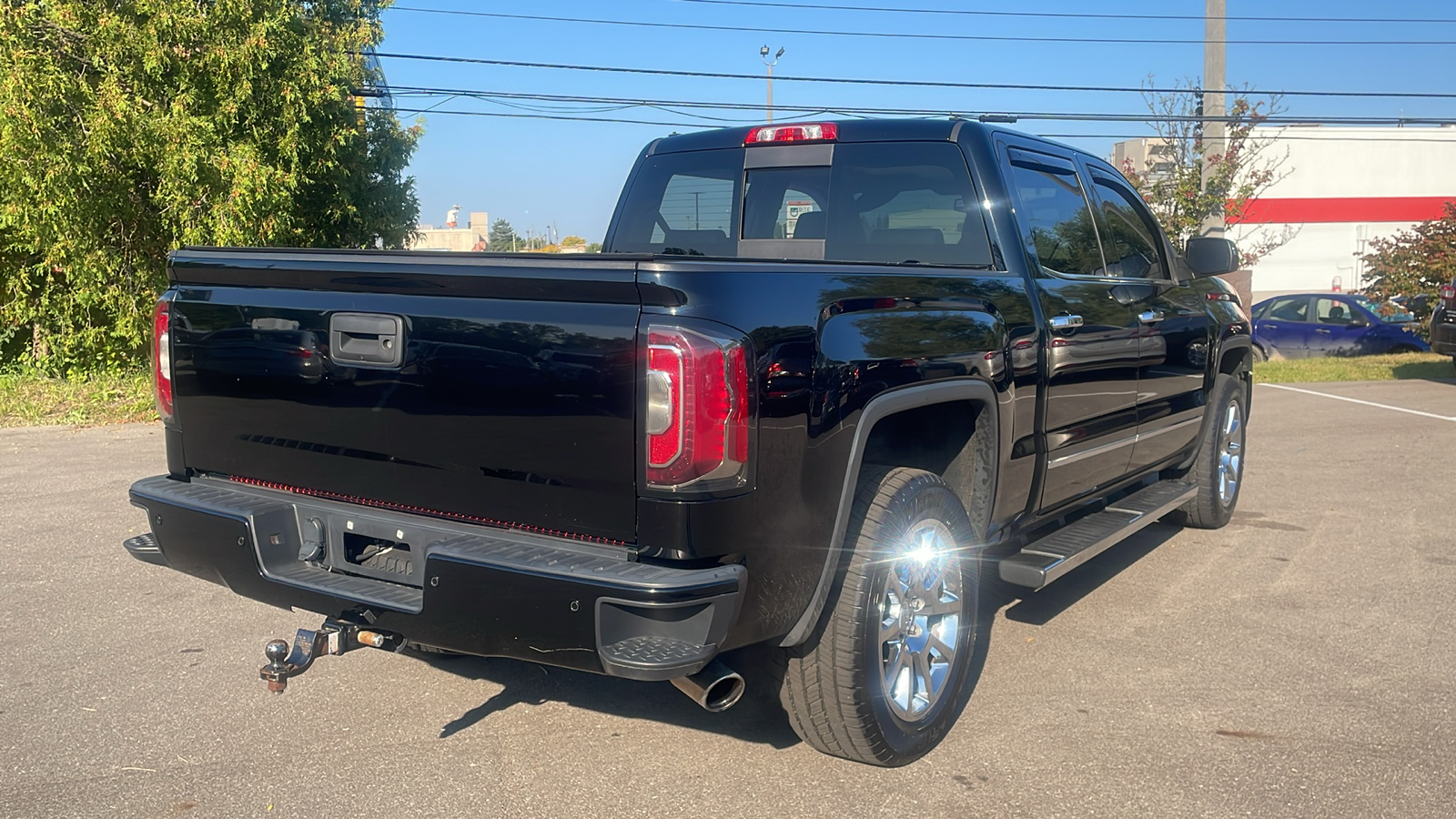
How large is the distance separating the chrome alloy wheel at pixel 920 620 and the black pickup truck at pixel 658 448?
13mm

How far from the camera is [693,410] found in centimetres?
272

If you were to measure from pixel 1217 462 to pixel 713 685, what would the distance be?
4544 mm

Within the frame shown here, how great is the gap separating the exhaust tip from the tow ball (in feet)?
2.73

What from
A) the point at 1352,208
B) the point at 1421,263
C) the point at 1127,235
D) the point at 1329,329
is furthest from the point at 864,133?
the point at 1352,208

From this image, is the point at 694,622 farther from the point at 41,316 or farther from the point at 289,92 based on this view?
the point at 41,316

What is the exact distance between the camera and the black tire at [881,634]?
3.23 meters

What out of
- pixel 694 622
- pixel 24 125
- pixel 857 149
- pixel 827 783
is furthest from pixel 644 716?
pixel 24 125

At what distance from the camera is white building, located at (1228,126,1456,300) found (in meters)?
35.1

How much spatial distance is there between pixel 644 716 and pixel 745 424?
5.20 feet

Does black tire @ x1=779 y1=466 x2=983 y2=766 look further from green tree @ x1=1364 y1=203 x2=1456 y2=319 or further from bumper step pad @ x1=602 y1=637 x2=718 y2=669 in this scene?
green tree @ x1=1364 y1=203 x2=1456 y2=319

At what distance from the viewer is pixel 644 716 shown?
3941 mm

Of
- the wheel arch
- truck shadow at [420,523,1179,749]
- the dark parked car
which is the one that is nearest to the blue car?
the dark parked car

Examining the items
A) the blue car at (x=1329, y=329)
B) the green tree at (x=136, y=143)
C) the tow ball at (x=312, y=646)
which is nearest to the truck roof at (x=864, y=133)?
the tow ball at (x=312, y=646)

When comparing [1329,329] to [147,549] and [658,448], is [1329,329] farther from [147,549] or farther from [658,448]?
[147,549]
